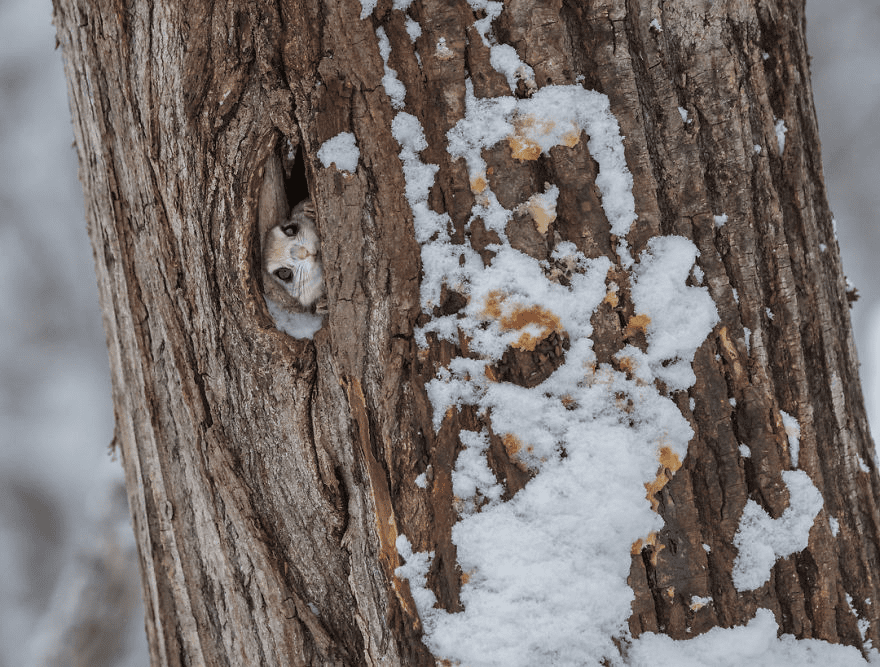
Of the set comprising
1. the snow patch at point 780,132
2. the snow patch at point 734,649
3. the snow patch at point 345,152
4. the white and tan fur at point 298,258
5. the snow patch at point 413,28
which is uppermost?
the snow patch at point 413,28

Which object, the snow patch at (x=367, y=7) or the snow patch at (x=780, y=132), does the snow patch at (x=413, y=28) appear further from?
the snow patch at (x=780, y=132)

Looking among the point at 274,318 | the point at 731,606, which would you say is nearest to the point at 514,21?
the point at 274,318

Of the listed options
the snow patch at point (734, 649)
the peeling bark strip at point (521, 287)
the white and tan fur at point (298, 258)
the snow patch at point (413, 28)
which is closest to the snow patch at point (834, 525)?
the peeling bark strip at point (521, 287)

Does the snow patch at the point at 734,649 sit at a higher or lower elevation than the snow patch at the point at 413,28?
lower

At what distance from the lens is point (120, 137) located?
3.48 feet

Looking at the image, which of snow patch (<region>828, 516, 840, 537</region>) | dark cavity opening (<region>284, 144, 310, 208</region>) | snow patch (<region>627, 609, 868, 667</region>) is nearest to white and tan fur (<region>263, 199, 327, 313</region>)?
dark cavity opening (<region>284, 144, 310, 208</region>)

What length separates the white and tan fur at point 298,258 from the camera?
0.97 m

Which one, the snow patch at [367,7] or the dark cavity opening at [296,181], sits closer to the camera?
the snow patch at [367,7]

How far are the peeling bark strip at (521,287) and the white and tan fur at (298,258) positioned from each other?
3 centimetres

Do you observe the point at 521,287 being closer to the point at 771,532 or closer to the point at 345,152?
the point at 345,152

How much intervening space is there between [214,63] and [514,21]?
17.9 inches

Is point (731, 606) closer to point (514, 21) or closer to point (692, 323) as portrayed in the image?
point (692, 323)

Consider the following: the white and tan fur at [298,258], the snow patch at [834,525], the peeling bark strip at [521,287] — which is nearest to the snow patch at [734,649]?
the peeling bark strip at [521,287]

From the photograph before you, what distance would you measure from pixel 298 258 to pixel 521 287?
1.18 ft
